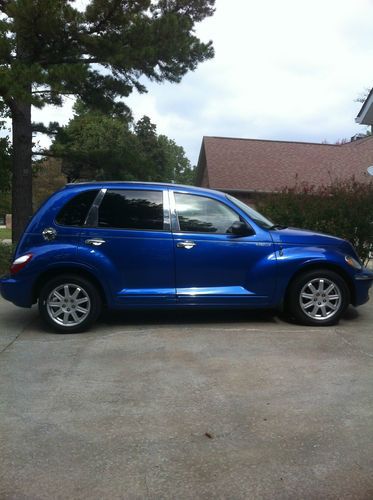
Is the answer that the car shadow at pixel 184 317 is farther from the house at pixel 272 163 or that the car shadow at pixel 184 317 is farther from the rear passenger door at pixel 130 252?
the house at pixel 272 163

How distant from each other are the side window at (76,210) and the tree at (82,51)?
18.4 ft

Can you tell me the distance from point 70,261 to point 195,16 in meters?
11.8

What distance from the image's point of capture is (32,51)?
514 inches

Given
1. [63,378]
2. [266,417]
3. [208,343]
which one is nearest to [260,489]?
[266,417]

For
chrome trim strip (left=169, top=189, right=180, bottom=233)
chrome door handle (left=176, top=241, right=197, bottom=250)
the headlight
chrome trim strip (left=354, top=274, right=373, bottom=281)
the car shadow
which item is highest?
chrome trim strip (left=169, top=189, right=180, bottom=233)

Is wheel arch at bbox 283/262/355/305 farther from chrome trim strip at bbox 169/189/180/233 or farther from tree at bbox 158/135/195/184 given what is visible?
tree at bbox 158/135/195/184

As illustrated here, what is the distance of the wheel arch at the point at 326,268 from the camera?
21.3ft

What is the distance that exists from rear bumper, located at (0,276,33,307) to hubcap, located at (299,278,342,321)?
3212mm

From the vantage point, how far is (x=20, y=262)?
20.4 feet

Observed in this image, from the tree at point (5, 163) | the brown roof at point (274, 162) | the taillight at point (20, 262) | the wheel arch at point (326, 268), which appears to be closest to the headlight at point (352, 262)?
the wheel arch at point (326, 268)

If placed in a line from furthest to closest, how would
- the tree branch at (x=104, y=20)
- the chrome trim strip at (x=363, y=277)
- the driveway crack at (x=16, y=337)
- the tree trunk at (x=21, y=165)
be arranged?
1. the tree trunk at (x=21, y=165)
2. the tree branch at (x=104, y=20)
3. the chrome trim strip at (x=363, y=277)
4. the driveway crack at (x=16, y=337)

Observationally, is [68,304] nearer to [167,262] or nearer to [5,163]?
[167,262]

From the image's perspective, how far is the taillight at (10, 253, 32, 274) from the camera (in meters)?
6.18

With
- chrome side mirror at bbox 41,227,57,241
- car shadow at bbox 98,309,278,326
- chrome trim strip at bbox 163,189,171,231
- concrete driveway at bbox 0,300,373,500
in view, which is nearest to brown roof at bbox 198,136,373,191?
car shadow at bbox 98,309,278,326
